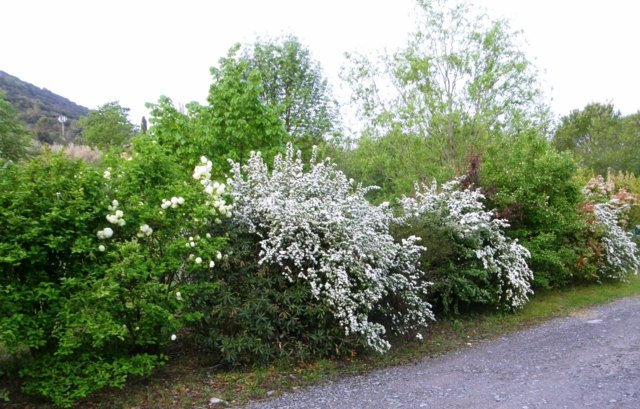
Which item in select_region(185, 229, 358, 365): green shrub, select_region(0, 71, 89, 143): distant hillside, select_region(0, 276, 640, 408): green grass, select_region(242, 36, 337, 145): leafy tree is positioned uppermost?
select_region(0, 71, 89, 143): distant hillside

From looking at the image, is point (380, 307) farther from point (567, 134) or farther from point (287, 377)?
point (567, 134)

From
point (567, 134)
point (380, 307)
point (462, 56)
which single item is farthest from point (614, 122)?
point (380, 307)

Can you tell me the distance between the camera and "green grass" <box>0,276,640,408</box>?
522 centimetres

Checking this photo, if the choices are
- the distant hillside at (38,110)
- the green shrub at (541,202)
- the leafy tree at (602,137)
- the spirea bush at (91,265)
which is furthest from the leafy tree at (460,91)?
the distant hillside at (38,110)

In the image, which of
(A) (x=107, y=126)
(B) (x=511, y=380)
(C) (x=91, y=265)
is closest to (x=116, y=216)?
(C) (x=91, y=265)

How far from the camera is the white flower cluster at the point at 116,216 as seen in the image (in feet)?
16.8

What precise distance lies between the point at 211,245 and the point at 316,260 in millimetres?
1424

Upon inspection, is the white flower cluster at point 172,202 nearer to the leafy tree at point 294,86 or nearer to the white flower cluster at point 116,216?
the white flower cluster at point 116,216

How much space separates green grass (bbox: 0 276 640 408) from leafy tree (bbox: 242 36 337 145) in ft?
42.5

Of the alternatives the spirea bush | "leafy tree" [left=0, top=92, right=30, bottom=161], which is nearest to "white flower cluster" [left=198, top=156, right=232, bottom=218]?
the spirea bush

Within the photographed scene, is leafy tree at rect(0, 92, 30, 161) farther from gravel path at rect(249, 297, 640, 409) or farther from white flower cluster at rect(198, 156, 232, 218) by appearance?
gravel path at rect(249, 297, 640, 409)

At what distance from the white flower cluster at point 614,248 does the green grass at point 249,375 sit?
498 centimetres

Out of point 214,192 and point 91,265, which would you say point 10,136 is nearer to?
point 214,192

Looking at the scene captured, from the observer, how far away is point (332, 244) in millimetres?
6637
